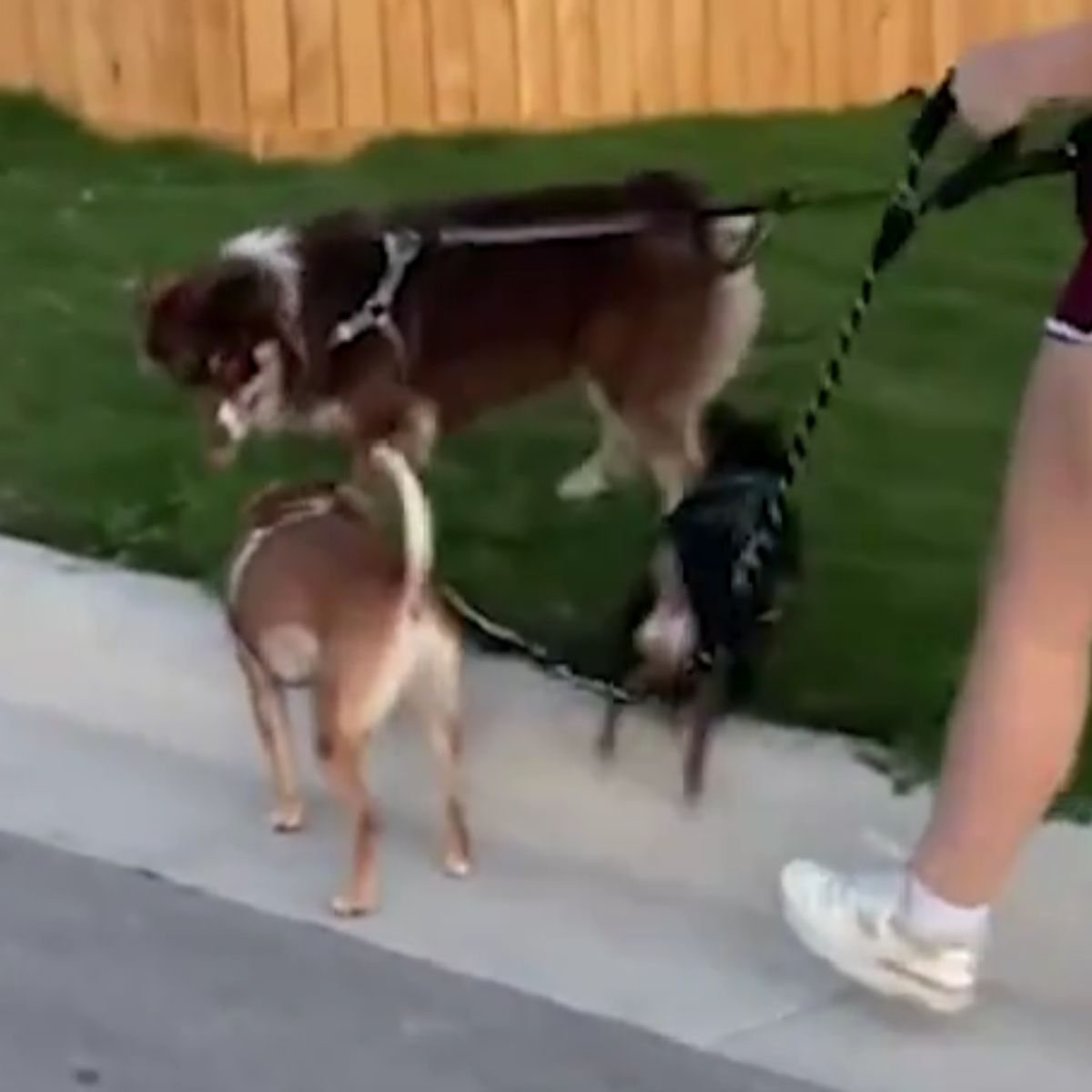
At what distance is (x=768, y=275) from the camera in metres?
9.47

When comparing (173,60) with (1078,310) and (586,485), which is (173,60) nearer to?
(586,485)

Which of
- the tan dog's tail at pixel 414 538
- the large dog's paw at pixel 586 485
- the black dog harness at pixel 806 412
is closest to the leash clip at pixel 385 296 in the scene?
the black dog harness at pixel 806 412

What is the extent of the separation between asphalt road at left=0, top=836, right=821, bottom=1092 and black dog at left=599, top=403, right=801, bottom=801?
66 centimetres

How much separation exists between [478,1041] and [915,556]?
2.11 meters

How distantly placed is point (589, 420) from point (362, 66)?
4.30m

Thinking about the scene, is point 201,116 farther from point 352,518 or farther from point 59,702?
point 352,518

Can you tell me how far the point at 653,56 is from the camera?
12.6 metres

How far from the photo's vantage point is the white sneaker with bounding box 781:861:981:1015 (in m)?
4.93

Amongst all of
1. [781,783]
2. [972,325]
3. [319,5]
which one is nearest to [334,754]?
[781,783]

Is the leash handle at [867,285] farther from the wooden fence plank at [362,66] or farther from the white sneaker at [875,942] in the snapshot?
the wooden fence plank at [362,66]

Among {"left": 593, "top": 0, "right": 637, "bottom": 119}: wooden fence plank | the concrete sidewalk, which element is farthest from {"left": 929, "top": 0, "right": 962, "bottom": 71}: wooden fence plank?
the concrete sidewalk

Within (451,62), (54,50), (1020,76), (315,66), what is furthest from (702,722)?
(54,50)

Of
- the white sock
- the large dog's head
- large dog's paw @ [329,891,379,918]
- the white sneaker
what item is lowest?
large dog's paw @ [329,891,379,918]

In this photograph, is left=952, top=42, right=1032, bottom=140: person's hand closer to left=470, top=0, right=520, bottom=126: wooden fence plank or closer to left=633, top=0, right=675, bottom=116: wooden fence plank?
left=470, top=0, right=520, bottom=126: wooden fence plank
